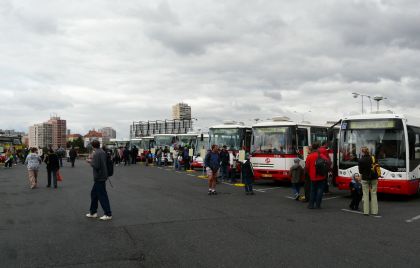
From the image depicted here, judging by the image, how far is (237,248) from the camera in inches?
286

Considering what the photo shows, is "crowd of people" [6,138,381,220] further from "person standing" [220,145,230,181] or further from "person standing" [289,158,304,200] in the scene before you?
"person standing" [220,145,230,181]

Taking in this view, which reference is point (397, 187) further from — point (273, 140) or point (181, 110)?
point (181, 110)

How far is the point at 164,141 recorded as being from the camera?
4319cm

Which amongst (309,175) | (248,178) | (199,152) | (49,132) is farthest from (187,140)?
(49,132)

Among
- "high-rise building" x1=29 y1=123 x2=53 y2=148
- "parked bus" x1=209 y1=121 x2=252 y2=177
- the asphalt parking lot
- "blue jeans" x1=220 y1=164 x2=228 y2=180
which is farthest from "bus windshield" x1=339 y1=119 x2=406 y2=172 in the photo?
"high-rise building" x1=29 y1=123 x2=53 y2=148

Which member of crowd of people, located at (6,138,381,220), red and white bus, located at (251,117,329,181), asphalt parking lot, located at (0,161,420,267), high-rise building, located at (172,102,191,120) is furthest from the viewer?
high-rise building, located at (172,102,191,120)

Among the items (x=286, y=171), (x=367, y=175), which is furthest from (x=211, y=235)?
(x=286, y=171)

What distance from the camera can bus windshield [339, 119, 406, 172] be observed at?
555 inches

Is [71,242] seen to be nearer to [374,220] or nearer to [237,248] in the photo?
[237,248]

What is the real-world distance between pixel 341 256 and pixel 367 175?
17.2ft

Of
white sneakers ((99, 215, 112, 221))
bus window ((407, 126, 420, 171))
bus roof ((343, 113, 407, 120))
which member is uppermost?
bus roof ((343, 113, 407, 120))

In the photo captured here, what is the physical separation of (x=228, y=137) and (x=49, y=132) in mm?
169127

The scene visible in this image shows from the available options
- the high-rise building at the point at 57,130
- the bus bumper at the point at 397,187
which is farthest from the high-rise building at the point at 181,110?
the bus bumper at the point at 397,187

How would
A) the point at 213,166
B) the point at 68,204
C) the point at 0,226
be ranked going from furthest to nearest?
the point at 213,166 → the point at 68,204 → the point at 0,226
